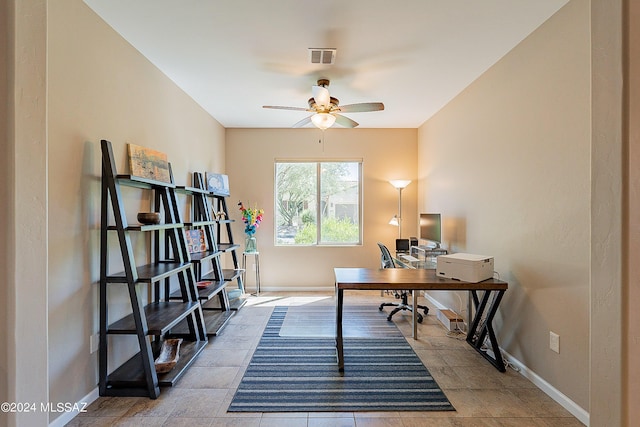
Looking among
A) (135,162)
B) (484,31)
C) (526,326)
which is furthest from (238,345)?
(484,31)

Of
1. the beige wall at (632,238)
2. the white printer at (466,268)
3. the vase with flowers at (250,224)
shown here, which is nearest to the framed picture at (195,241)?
the vase with flowers at (250,224)

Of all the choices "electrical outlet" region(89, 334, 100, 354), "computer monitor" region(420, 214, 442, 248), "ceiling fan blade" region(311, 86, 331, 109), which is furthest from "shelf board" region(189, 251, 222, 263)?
"computer monitor" region(420, 214, 442, 248)

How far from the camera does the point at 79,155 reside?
1.92 meters

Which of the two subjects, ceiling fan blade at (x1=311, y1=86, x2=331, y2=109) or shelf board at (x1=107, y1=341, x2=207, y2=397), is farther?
ceiling fan blade at (x1=311, y1=86, x2=331, y2=109)

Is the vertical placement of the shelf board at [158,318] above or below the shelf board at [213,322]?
above

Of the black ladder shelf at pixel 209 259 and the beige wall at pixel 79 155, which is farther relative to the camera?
the black ladder shelf at pixel 209 259

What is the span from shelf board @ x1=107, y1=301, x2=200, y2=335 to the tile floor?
0.48 metres

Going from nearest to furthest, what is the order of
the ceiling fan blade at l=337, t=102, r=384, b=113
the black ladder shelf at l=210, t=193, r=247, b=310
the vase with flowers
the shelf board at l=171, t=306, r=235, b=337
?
the ceiling fan blade at l=337, t=102, r=384, b=113 < the shelf board at l=171, t=306, r=235, b=337 < the black ladder shelf at l=210, t=193, r=247, b=310 < the vase with flowers

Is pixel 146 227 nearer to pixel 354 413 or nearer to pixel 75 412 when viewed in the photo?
pixel 75 412

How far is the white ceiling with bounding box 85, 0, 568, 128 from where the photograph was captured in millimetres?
1994

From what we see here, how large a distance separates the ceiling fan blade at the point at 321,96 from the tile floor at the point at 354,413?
8.27ft

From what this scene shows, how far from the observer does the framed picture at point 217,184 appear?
396 cm

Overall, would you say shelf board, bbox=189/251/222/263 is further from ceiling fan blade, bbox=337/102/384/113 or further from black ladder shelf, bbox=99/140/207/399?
ceiling fan blade, bbox=337/102/384/113

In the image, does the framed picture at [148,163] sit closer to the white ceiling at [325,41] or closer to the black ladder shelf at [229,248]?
the white ceiling at [325,41]
